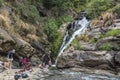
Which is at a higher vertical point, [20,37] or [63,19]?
[63,19]

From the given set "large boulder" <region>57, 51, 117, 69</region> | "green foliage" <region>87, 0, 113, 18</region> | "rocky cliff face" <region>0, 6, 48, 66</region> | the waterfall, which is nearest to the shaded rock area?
"large boulder" <region>57, 51, 117, 69</region>

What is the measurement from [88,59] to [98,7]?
53.9 ft

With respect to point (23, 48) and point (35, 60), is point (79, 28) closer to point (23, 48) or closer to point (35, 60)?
point (35, 60)

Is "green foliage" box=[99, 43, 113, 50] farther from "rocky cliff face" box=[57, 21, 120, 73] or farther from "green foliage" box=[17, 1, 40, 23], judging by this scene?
"green foliage" box=[17, 1, 40, 23]

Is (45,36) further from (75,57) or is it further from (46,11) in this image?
(75,57)

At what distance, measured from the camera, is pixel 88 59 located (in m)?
26.4

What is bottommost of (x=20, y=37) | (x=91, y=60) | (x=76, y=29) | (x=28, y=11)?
(x=91, y=60)

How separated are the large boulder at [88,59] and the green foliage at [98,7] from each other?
13.9 m

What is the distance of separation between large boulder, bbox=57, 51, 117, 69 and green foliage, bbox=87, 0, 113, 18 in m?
13.9

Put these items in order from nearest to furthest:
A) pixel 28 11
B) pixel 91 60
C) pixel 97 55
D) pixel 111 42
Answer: pixel 91 60 → pixel 97 55 → pixel 111 42 → pixel 28 11

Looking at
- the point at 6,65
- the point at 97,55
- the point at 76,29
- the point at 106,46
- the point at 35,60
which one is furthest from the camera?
the point at 76,29

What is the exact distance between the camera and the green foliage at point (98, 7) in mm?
40812

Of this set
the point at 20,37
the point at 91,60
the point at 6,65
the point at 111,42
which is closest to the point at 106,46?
the point at 111,42

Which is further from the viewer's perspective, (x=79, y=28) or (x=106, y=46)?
(x=79, y=28)
